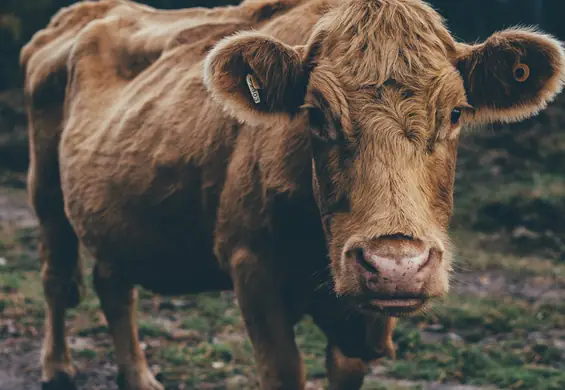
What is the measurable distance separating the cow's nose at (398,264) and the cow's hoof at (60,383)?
9.90 ft

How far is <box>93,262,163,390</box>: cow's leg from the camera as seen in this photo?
209 inches

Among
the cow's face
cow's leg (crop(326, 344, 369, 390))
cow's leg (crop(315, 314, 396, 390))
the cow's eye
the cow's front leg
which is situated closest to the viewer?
the cow's face

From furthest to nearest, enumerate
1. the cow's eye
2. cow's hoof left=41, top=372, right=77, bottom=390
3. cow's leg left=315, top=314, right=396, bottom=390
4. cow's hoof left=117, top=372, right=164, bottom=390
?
cow's hoof left=41, top=372, right=77, bottom=390 → cow's hoof left=117, top=372, right=164, bottom=390 → cow's leg left=315, top=314, right=396, bottom=390 → the cow's eye

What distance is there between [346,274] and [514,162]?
28.3 feet

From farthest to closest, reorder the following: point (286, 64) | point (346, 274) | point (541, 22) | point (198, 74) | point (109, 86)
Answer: point (541, 22)
point (109, 86)
point (198, 74)
point (286, 64)
point (346, 274)

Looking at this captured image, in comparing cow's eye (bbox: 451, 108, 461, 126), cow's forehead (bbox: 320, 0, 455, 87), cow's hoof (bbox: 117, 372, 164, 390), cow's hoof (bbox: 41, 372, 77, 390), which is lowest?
cow's hoof (bbox: 41, 372, 77, 390)

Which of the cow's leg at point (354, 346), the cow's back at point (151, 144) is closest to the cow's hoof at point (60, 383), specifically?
the cow's back at point (151, 144)

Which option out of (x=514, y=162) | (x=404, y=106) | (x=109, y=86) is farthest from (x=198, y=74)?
(x=514, y=162)

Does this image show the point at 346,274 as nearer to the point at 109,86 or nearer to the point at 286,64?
the point at 286,64

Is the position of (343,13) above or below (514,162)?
above

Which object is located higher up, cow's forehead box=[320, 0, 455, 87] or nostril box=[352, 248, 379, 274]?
cow's forehead box=[320, 0, 455, 87]

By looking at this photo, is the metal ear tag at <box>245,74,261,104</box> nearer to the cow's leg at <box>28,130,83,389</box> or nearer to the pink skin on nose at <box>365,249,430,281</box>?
the pink skin on nose at <box>365,249,430,281</box>

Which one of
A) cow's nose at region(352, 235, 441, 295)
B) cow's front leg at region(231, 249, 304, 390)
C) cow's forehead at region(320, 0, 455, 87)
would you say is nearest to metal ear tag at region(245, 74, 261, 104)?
cow's forehead at region(320, 0, 455, 87)

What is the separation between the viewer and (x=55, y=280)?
5754mm
